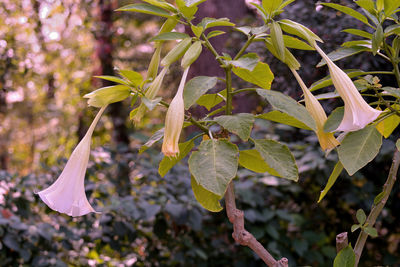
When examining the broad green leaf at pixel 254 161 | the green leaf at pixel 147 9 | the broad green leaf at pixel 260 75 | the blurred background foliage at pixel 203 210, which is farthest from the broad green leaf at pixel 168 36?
the blurred background foliage at pixel 203 210

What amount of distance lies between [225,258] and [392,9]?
5.54ft

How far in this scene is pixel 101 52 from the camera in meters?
3.77

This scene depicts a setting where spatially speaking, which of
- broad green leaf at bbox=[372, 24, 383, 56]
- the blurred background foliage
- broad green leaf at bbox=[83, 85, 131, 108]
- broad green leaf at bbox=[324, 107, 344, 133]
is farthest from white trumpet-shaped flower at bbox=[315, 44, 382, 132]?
the blurred background foliage

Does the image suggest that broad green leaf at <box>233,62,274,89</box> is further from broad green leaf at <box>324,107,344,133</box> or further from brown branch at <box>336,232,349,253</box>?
brown branch at <box>336,232,349,253</box>

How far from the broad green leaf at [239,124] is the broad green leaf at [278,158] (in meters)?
0.06

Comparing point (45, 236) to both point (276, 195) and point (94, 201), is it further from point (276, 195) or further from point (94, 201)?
point (276, 195)

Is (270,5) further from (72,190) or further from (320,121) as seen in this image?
(72,190)

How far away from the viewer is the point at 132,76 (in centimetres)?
72

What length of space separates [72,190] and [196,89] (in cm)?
25

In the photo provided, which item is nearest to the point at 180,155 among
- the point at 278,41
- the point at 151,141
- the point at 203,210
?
the point at 151,141

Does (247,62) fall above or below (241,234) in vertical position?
above

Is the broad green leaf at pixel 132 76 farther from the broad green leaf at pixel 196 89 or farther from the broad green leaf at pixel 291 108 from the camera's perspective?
the broad green leaf at pixel 291 108

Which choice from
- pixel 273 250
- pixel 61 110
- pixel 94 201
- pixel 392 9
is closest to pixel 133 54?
pixel 61 110

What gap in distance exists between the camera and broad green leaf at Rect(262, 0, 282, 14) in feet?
2.36
